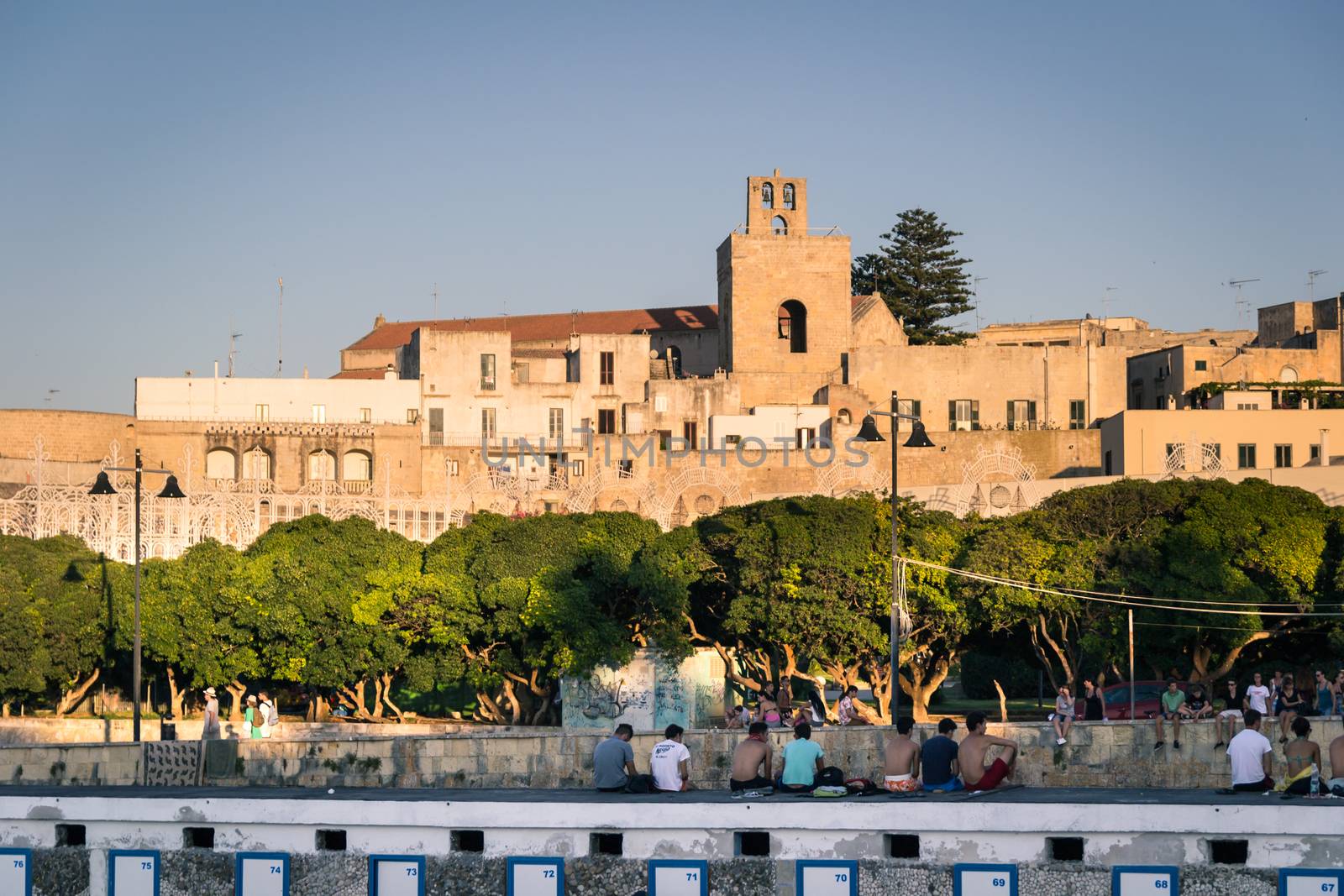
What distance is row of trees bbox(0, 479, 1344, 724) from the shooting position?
132ft

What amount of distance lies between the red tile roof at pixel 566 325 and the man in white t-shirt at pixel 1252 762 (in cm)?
6642

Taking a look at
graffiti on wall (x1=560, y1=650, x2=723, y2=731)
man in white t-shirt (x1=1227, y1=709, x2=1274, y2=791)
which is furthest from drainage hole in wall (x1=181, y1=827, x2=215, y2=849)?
graffiti on wall (x1=560, y1=650, x2=723, y2=731)

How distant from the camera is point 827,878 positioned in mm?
16547

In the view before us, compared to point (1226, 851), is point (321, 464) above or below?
above

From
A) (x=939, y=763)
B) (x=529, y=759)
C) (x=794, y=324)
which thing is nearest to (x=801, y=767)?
(x=939, y=763)

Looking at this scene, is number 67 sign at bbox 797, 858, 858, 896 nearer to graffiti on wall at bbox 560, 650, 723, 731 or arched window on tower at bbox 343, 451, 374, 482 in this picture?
graffiti on wall at bbox 560, 650, 723, 731

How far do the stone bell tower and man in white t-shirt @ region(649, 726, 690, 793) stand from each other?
5782 cm

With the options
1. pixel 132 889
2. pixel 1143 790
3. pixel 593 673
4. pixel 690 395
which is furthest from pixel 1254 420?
pixel 132 889

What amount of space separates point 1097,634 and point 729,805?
2435cm

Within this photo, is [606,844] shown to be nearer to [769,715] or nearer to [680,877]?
[680,877]

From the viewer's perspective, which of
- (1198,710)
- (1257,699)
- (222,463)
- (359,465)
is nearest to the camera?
(1257,699)

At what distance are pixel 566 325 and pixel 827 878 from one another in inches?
2760

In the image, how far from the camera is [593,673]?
41625 millimetres

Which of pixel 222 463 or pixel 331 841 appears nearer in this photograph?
pixel 331 841
